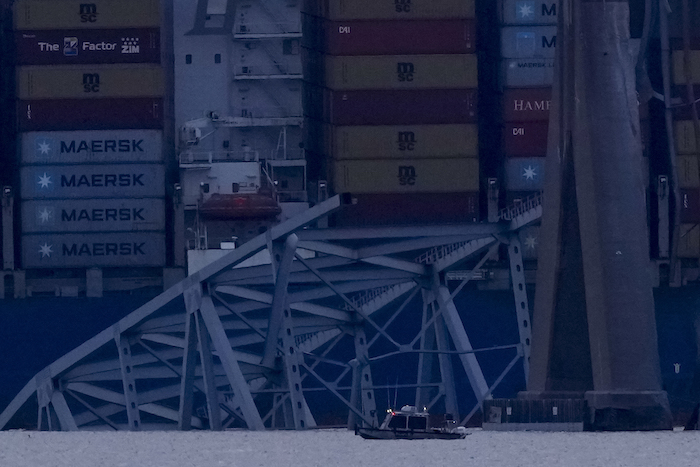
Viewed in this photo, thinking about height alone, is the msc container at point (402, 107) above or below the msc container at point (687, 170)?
above

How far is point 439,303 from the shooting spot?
70250 mm

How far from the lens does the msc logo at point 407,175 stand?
269ft

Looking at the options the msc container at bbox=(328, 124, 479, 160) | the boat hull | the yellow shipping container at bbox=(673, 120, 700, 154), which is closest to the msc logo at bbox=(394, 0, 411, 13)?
the msc container at bbox=(328, 124, 479, 160)

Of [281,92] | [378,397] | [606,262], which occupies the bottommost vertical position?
[378,397]

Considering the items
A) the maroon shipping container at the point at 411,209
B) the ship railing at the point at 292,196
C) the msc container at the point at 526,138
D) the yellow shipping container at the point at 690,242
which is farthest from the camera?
the ship railing at the point at 292,196

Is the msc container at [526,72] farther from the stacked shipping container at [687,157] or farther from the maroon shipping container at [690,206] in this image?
the maroon shipping container at [690,206]

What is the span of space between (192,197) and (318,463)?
31266mm

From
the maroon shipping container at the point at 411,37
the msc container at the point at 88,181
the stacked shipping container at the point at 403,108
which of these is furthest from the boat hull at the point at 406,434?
the msc container at the point at 88,181

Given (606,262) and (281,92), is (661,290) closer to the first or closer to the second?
(281,92)

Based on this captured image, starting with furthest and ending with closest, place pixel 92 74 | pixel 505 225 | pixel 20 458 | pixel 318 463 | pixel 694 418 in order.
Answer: pixel 92 74 < pixel 505 225 < pixel 694 418 < pixel 20 458 < pixel 318 463

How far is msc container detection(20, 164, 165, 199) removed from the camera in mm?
83062

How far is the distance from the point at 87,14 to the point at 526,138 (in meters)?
17.7

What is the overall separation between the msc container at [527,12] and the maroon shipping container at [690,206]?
8.57 meters

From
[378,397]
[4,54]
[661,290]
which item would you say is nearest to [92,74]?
[4,54]
